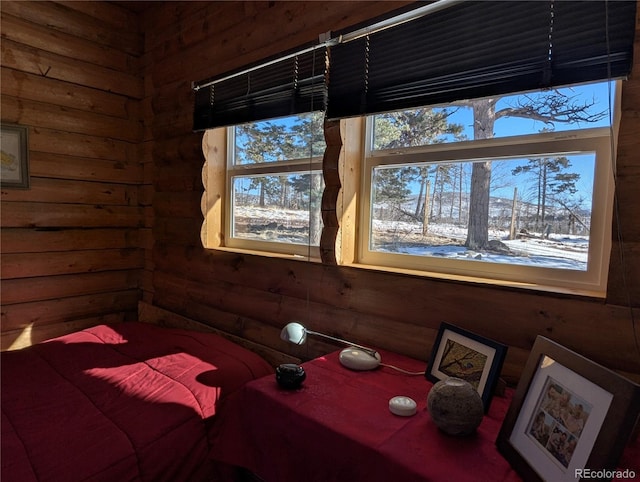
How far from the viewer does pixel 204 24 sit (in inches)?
102

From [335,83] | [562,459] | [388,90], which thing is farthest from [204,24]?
[562,459]

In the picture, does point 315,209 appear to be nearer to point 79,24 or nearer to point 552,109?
point 552,109

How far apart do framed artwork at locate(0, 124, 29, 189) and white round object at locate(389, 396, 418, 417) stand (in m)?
2.78

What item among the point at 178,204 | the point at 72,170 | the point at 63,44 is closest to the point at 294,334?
the point at 178,204

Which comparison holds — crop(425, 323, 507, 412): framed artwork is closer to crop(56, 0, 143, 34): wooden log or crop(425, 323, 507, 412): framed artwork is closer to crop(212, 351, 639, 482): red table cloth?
crop(212, 351, 639, 482): red table cloth

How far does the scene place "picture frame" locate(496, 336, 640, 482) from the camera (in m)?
0.71

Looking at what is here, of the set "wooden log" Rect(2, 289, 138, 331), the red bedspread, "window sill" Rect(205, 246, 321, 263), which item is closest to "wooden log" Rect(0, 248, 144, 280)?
"wooden log" Rect(2, 289, 138, 331)

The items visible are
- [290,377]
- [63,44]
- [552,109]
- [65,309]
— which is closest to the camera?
[290,377]

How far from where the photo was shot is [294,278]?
2080mm

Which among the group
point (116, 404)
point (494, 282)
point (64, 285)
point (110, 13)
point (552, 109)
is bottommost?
point (116, 404)

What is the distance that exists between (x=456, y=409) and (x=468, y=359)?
257mm

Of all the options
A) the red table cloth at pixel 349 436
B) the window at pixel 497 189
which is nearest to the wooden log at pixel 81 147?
the window at pixel 497 189

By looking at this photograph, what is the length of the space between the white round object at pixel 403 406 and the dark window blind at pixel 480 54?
105 cm

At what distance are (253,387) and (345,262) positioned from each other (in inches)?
30.4
